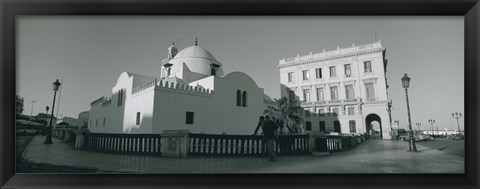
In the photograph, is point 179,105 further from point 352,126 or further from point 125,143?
point 352,126

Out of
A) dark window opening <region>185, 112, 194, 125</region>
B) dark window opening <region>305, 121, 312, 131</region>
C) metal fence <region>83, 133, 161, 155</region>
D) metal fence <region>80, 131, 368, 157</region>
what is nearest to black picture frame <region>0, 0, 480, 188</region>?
metal fence <region>80, 131, 368, 157</region>

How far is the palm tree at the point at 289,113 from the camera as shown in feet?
27.8

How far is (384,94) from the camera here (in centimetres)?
775

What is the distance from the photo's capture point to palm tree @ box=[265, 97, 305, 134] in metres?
8.46

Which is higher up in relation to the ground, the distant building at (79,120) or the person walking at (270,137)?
the distant building at (79,120)

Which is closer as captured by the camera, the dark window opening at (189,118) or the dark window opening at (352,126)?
the dark window opening at (352,126)

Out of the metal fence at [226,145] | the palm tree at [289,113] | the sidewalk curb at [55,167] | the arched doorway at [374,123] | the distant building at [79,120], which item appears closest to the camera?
the sidewalk curb at [55,167]

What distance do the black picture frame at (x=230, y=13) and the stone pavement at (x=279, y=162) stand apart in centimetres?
31

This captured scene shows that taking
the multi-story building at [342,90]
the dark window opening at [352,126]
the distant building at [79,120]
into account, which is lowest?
the dark window opening at [352,126]

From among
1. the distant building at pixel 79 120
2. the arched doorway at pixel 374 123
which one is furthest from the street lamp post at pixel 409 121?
the distant building at pixel 79 120

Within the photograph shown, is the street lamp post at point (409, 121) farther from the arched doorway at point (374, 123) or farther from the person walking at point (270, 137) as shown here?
the person walking at point (270, 137)

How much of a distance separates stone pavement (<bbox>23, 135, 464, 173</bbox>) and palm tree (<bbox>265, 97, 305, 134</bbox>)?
2135 millimetres

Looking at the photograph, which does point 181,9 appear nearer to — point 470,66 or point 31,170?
point 31,170

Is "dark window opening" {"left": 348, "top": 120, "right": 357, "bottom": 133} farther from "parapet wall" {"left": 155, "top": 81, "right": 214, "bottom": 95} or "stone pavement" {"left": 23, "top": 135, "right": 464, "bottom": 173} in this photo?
"parapet wall" {"left": 155, "top": 81, "right": 214, "bottom": 95}
